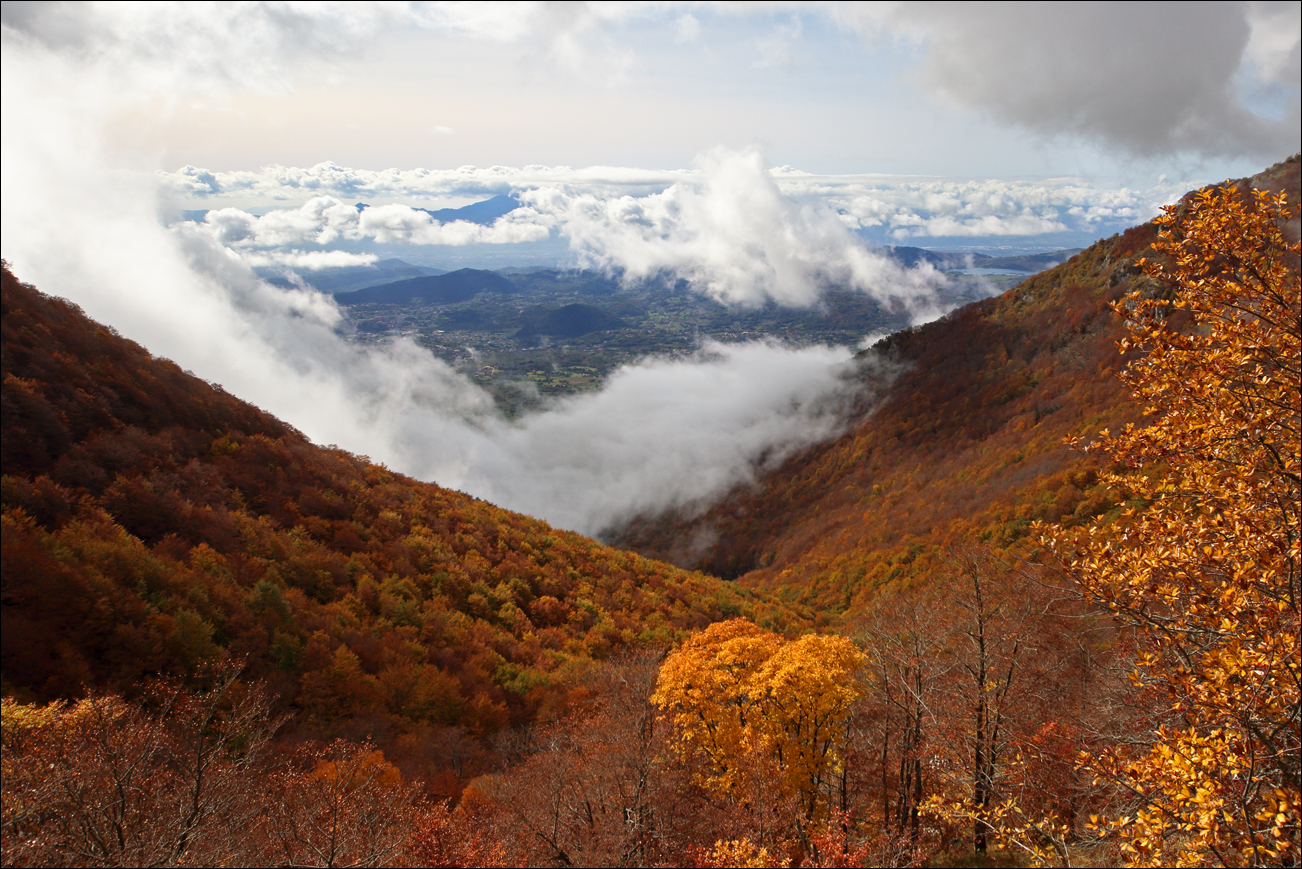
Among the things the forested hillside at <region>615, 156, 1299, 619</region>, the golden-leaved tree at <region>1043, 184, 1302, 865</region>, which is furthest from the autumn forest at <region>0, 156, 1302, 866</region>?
the forested hillside at <region>615, 156, 1299, 619</region>

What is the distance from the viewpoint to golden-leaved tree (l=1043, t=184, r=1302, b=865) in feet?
17.5

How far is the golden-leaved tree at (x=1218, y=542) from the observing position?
5.32 m

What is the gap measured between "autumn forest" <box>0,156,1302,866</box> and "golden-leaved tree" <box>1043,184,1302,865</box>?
0.17 ft

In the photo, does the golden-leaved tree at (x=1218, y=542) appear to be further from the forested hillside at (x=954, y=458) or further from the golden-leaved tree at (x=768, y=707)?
the forested hillside at (x=954, y=458)

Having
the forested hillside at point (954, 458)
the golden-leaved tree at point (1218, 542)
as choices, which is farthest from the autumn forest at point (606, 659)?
the forested hillside at point (954, 458)

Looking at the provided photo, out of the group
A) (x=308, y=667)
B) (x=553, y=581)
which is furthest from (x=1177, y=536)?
(x=553, y=581)

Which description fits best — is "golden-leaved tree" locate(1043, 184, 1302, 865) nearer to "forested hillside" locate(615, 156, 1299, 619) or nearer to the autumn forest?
the autumn forest

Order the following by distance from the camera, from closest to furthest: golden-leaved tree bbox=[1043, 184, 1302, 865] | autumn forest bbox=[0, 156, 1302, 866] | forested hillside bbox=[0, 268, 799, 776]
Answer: golden-leaved tree bbox=[1043, 184, 1302, 865] → autumn forest bbox=[0, 156, 1302, 866] → forested hillside bbox=[0, 268, 799, 776]

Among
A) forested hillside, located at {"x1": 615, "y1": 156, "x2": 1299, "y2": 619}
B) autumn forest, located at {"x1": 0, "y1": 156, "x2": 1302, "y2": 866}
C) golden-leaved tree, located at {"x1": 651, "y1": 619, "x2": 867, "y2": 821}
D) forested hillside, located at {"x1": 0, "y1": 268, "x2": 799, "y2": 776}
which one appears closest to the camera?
autumn forest, located at {"x1": 0, "y1": 156, "x2": 1302, "y2": 866}

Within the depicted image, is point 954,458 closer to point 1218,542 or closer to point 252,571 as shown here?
point 252,571

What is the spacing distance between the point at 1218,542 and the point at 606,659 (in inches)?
1130

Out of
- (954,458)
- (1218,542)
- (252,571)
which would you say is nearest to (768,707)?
(1218,542)

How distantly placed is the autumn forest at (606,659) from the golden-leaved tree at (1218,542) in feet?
0.17

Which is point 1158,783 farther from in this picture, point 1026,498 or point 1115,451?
point 1026,498
